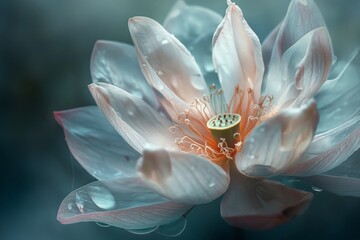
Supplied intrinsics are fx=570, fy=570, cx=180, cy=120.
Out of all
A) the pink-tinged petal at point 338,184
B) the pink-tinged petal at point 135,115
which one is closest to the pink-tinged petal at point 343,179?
the pink-tinged petal at point 338,184

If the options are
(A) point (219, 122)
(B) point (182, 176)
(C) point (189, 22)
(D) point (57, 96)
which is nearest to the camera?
(B) point (182, 176)

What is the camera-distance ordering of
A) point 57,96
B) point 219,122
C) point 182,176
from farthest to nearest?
point 57,96 → point 219,122 → point 182,176

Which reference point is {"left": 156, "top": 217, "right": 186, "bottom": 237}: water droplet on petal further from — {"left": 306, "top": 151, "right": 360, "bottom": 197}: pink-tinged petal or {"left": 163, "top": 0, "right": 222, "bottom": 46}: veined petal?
{"left": 163, "top": 0, "right": 222, "bottom": 46}: veined petal

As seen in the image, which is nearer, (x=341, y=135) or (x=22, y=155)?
(x=341, y=135)

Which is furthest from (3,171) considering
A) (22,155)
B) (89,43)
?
(89,43)

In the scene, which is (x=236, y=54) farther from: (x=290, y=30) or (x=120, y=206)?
(x=120, y=206)

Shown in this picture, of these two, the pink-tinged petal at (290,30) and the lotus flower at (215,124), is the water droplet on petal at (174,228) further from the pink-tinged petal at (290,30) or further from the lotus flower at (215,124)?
the pink-tinged petal at (290,30)

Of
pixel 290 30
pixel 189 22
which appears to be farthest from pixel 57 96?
pixel 290 30

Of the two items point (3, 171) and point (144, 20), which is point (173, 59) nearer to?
point (144, 20)
